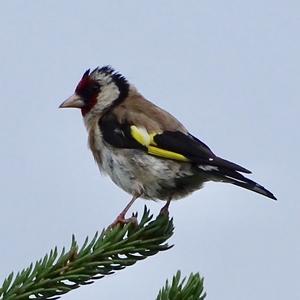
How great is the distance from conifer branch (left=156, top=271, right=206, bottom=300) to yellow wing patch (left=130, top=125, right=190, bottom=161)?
2705 millimetres

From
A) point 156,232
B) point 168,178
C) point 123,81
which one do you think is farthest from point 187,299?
point 123,81

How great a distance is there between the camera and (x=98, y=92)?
6.34 meters

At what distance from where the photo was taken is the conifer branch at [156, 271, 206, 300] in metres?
2.42

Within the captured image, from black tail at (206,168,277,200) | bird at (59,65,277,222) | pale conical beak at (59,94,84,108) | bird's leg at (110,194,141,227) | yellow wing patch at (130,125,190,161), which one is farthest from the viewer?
pale conical beak at (59,94,84,108)

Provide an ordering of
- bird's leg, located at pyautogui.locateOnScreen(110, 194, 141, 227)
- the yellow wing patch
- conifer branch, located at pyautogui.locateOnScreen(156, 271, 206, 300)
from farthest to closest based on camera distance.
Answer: the yellow wing patch → bird's leg, located at pyautogui.locateOnScreen(110, 194, 141, 227) → conifer branch, located at pyautogui.locateOnScreen(156, 271, 206, 300)

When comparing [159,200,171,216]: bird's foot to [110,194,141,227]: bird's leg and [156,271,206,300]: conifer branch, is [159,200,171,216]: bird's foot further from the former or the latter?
[156,271,206,300]: conifer branch

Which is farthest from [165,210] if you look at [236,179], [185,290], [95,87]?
[95,87]

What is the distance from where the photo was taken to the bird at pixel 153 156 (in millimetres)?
5098

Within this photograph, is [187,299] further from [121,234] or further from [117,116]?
[117,116]

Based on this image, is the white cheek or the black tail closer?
the black tail

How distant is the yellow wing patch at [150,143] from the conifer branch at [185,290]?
271 cm

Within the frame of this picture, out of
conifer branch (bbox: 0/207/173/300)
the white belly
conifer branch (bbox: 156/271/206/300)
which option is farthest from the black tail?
conifer branch (bbox: 156/271/206/300)

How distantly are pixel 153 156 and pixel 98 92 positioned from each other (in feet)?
4.05

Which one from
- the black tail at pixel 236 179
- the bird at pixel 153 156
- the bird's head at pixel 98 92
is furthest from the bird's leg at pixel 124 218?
the bird's head at pixel 98 92
